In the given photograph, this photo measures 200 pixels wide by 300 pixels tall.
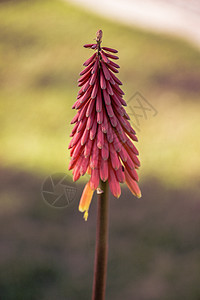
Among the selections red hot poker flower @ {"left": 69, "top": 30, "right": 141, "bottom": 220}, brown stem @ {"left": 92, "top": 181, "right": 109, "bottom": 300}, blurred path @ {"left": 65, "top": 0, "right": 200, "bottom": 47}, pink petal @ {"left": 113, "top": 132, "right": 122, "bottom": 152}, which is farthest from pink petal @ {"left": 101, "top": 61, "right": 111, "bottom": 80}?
blurred path @ {"left": 65, "top": 0, "right": 200, "bottom": 47}

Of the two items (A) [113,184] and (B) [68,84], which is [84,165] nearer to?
(A) [113,184]

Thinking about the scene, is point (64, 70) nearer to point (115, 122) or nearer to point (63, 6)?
point (63, 6)

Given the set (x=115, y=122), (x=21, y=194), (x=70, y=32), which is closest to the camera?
(x=115, y=122)

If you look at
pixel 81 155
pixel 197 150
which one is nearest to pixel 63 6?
pixel 197 150

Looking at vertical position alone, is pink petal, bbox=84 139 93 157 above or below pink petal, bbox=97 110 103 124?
below

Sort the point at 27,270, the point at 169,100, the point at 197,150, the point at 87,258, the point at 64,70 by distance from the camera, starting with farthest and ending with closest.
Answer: the point at 64,70 → the point at 169,100 → the point at 197,150 → the point at 87,258 → the point at 27,270

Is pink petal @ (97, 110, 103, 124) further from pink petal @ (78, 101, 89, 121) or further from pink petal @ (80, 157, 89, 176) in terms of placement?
pink petal @ (80, 157, 89, 176)

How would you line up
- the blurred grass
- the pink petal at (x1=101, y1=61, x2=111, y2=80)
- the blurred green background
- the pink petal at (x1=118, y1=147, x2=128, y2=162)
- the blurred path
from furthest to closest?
1. the blurred path
2. the blurred grass
3. the blurred green background
4. the pink petal at (x1=118, y1=147, x2=128, y2=162)
5. the pink petal at (x1=101, y1=61, x2=111, y2=80)

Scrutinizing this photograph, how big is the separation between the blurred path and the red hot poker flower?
7.50 meters

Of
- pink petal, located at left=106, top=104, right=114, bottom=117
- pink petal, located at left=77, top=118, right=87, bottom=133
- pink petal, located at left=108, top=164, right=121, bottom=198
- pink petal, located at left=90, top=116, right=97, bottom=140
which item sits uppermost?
pink petal, located at left=106, top=104, right=114, bottom=117

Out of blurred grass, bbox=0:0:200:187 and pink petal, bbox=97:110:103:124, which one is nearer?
pink petal, bbox=97:110:103:124

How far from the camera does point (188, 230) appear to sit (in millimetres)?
6797

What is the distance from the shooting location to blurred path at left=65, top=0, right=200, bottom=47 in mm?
11020

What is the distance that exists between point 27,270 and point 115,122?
3065 mm
